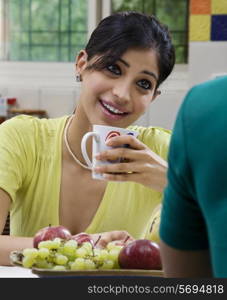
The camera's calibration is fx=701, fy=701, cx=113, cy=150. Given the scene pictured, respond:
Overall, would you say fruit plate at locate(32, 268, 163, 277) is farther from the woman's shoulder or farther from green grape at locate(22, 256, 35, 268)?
the woman's shoulder

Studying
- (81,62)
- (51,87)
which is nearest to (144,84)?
(81,62)

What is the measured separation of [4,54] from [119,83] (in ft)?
8.00

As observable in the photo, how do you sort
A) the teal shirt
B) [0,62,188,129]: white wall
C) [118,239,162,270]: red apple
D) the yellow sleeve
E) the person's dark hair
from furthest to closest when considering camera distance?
[0,62,188,129]: white wall
the yellow sleeve
the person's dark hair
[118,239,162,270]: red apple
the teal shirt

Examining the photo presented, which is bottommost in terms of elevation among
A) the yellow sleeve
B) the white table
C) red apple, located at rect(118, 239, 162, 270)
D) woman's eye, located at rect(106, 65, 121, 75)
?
the white table

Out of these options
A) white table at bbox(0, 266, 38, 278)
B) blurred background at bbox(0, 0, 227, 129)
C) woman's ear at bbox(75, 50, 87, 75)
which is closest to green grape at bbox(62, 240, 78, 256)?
white table at bbox(0, 266, 38, 278)

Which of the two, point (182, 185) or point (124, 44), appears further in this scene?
point (124, 44)

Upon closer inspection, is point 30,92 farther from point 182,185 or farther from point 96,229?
point 182,185

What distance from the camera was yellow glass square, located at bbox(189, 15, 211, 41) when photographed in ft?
10.3

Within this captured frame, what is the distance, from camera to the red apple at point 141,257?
1224 mm

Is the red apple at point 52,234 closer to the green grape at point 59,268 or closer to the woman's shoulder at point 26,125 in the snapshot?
the green grape at point 59,268

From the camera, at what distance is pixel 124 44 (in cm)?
162

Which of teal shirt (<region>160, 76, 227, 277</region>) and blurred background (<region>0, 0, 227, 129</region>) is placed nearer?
teal shirt (<region>160, 76, 227, 277</region>)

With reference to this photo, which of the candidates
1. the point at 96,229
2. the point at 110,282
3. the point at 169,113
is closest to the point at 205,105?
the point at 110,282

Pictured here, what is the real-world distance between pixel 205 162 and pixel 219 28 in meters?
2.49
